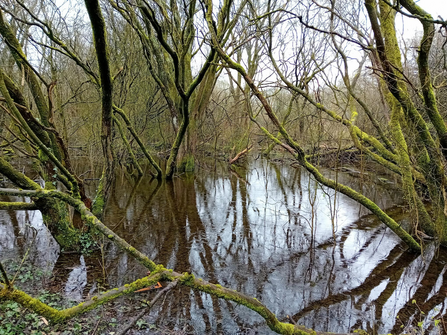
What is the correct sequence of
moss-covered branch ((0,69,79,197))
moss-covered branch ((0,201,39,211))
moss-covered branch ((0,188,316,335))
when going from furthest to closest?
moss-covered branch ((0,69,79,197))
moss-covered branch ((0,201,39,211))
moss-covered branch ((0,188,316,335))

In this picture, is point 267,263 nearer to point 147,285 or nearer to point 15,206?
point 147,285

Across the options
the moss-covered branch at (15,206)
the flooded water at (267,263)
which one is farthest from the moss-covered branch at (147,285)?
the flooded water at (267,263)

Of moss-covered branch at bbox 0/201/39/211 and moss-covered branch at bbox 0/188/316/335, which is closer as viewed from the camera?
moss-covered branch at bbox 0/188/316/335

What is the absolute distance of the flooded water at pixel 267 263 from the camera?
144 inches

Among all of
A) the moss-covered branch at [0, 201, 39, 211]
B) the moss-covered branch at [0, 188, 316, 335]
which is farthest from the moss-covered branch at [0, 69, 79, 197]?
the moss-covered branch at [0, 188, 316, 335]

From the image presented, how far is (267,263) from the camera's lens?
5.14 meters

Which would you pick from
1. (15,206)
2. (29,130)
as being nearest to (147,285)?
(15,206)

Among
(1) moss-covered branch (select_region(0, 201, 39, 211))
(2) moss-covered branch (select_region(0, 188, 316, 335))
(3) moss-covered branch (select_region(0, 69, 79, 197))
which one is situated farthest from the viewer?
(3) moss-covered branch (select_region(0, 69, 79, 197))

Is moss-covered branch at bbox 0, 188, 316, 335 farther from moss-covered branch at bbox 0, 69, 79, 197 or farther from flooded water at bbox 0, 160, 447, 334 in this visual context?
moss-covered branch at bbox 0, 69, 79, 197

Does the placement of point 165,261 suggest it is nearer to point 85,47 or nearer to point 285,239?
point 285,239

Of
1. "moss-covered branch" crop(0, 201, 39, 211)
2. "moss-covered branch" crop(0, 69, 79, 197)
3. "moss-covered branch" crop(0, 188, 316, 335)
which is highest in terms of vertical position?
"moss-covered branch" crop(0, 69, 79, 197)

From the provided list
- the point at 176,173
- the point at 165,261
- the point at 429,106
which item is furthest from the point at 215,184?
the point at 429,106

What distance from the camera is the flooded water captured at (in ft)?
12.0

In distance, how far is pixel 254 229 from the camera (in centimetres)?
681
